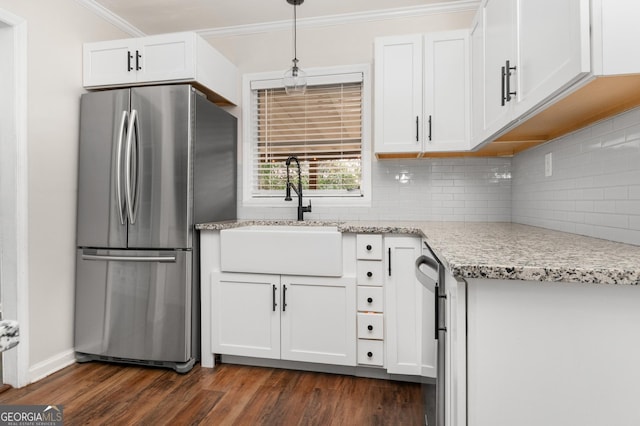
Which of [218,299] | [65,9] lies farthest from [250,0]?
[218,299]

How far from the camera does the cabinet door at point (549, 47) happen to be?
98 cm

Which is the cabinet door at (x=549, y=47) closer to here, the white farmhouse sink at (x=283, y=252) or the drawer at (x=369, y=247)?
the drawer at (x=369, y=247)

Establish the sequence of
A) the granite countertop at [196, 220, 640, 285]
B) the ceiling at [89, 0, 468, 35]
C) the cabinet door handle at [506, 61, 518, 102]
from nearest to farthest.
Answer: the granite countertop at [196, 220, 640, 285] → the cabinet door handle at [506, 61, 518, 102] → the ceiling at [89, 0, 468, 35]

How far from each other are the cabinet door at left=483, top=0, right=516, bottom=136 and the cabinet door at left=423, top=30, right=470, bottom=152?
16.1 inches

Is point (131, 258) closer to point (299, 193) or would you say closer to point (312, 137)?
point (299, 193)

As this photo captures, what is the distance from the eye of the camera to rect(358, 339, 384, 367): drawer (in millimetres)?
2174

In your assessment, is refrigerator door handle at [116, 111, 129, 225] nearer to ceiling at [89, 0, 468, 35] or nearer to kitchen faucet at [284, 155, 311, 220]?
ceiling at [89, 0, 468, 35]

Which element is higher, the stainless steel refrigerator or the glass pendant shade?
the glass pendant shade

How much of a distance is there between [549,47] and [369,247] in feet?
4.36

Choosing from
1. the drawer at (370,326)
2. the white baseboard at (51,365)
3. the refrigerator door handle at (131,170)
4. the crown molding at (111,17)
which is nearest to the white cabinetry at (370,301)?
the drawer at (370,326)

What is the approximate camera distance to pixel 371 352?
2.19 m

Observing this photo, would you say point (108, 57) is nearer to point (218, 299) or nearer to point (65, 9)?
point (65, 9)

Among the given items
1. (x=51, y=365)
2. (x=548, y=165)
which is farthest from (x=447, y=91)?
(x=51, y=365)

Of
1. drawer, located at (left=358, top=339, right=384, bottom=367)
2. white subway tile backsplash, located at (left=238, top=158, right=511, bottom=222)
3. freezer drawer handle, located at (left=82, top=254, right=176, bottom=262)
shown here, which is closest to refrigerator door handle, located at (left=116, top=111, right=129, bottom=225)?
freezer drawer handle, located at (left=82, top=254, right=176, bottom=262)
